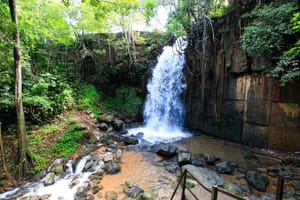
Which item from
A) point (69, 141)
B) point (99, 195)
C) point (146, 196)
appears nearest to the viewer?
point (146, 196)

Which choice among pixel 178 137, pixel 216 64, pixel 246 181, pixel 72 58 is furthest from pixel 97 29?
pixel 246 181

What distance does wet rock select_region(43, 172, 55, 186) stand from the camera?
16.0 feet

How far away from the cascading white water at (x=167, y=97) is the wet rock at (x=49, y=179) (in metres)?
4.66

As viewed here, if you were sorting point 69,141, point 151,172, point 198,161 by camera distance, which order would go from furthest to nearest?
point 69,141
point 198,161
point 151,172

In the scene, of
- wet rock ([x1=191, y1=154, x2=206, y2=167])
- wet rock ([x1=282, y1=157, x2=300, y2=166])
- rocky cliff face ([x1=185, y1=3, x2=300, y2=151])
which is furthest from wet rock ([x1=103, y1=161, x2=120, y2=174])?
wet rock ([x1=282, y1=157, x2=300, y2=166])

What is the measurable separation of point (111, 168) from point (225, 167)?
3475 millimetres

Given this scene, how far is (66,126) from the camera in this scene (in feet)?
23.7

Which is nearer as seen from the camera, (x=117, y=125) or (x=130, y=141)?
(x=130, y=141)

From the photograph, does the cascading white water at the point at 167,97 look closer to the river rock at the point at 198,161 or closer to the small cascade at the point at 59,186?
the river rock at the point at 198,161

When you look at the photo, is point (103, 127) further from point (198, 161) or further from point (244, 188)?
point (244, 188)

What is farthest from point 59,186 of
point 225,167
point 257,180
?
point 257,180

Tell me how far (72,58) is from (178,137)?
832 cm

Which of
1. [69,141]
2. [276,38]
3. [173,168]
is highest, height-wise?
[276,38]

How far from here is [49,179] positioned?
4.99 m
